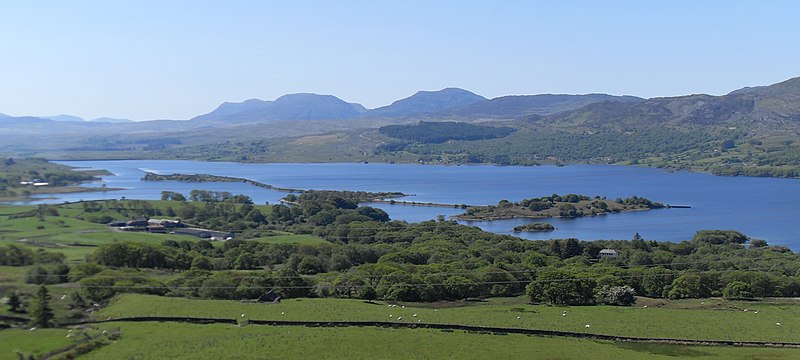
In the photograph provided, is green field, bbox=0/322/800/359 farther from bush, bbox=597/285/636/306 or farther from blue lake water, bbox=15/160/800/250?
blue lake water, bbox=15/160/800/250

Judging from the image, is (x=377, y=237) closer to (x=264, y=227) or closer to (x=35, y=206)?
(x=264, y=227)

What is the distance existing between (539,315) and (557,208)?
47.3m

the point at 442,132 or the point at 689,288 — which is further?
the point at 442,132

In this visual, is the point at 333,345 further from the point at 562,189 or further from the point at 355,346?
the point at 562,189

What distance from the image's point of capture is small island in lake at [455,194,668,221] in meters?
66.8

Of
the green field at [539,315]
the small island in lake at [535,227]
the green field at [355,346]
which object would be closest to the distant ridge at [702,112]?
the small island in lake at [535,227]

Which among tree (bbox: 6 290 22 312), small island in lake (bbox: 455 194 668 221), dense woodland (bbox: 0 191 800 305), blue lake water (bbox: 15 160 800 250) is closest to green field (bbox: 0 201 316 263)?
dense woodland (bbox: 0 191 800 305)

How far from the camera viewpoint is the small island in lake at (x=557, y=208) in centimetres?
6675

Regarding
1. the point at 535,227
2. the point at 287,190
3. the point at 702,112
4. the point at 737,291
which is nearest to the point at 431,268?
the point at 737,291

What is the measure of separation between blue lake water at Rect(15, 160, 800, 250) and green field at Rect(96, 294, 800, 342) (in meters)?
26.5

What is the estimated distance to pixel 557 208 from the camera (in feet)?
229

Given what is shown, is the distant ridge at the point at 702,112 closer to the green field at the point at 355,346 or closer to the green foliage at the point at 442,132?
the green foliage at the point at 442,132

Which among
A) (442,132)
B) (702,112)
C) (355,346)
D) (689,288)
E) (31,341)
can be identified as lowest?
(355,346)

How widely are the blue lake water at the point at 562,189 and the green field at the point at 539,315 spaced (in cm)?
2650
